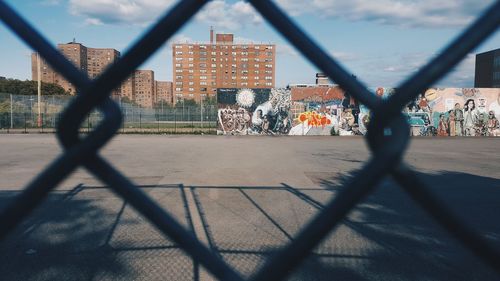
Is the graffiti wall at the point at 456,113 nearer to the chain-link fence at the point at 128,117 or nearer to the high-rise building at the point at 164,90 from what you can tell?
the chain-link fence at the point at 128,117

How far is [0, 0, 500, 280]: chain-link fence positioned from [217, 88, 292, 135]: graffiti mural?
27266mm

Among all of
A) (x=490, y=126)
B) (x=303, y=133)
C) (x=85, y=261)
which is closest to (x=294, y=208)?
(x=85, y=261)

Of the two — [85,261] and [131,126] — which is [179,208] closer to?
[85,261]

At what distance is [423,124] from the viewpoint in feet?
92.8

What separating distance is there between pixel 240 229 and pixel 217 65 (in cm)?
13064

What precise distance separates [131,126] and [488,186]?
30332mm

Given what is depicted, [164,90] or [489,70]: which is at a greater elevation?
[489,70]

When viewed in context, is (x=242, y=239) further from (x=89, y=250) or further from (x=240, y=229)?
(x=89, y=250)

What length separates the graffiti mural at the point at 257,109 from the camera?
27.9m

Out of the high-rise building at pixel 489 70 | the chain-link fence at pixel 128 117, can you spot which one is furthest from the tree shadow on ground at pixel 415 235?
the high-rise building at pixel 489 70

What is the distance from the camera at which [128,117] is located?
33.8 meters

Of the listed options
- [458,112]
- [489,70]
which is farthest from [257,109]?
[489,70]

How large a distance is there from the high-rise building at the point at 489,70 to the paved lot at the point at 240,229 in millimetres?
77289

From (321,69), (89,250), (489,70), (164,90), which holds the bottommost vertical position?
(89,250)
